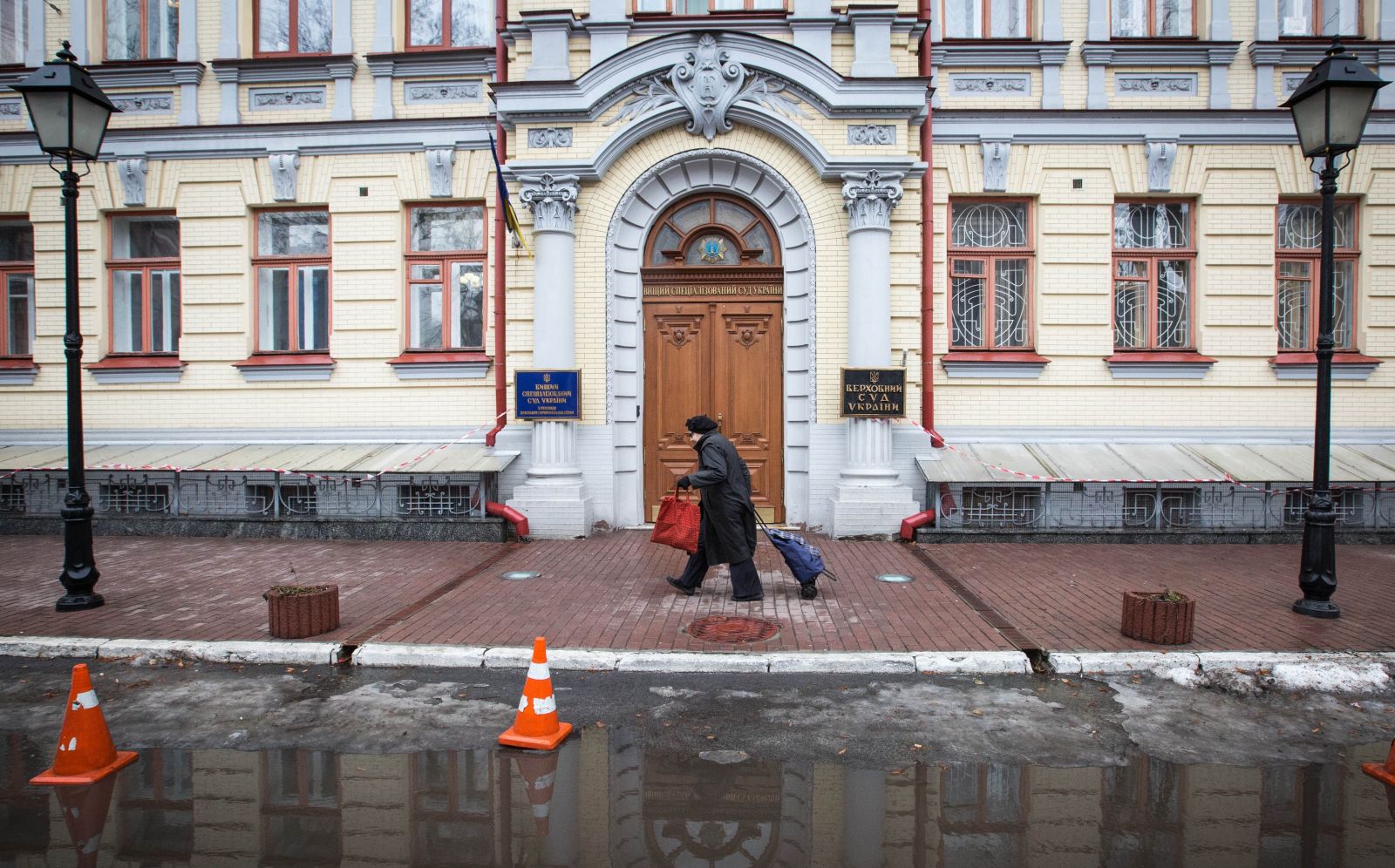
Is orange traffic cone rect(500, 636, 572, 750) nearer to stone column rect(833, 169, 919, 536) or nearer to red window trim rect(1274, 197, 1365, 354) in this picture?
stone column rect(833, 169, 919, 536)

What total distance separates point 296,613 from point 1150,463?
10412mm

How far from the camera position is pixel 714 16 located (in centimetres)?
1108

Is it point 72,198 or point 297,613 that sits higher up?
point 72,198

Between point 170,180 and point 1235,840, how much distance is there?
14577 millimetres

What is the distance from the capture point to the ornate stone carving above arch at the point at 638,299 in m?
11.3

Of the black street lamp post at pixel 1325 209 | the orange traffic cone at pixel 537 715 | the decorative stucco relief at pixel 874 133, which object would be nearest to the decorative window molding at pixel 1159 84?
the decorative stucco relief at pixel 874 133

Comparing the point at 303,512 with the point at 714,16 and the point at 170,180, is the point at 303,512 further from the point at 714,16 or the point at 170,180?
the point at 714,16

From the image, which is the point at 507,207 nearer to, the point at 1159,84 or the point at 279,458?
the point at 279,458

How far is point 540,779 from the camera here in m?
4.30

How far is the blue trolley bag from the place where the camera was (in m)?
7.74

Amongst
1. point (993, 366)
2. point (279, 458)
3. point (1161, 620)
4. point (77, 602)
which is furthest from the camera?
point (279, 458)

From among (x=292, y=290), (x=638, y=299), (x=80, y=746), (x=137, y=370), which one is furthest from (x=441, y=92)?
(x=80, y=746)

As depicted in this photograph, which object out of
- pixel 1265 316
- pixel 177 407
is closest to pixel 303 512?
pixel 177 407

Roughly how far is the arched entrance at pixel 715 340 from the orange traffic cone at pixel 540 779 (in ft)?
23.2
